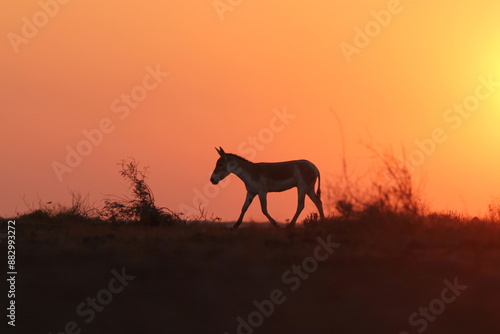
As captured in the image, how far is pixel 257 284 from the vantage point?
11750mm

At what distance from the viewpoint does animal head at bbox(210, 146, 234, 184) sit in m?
23.4

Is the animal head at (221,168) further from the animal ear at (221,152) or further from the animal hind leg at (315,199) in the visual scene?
the animal hind leg at (315,199)

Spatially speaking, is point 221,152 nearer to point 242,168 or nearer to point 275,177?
point 242,168

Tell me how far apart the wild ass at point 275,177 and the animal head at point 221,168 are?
25 mm

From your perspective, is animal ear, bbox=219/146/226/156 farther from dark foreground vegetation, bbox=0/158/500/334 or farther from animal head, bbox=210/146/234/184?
dark foreground vegetation, bbox=0/158/500/334

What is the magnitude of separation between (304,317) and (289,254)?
9.00ft

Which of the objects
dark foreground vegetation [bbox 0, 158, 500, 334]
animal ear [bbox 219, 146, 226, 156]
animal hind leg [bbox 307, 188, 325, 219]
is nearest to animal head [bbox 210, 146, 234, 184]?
animal ear [bbox 219, 146, 226, 156]

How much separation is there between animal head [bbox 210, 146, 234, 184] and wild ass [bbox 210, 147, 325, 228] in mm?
25

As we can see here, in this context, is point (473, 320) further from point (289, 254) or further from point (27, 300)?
point (27, 300)

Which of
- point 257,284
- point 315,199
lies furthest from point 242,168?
point 257,284

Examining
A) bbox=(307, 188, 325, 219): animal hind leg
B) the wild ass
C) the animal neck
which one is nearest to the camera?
the wild ass

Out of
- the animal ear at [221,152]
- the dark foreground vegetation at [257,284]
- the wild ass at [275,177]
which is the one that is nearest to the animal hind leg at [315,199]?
the wild ass at [275,177]

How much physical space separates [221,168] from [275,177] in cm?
154

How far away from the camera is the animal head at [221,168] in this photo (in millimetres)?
23375
